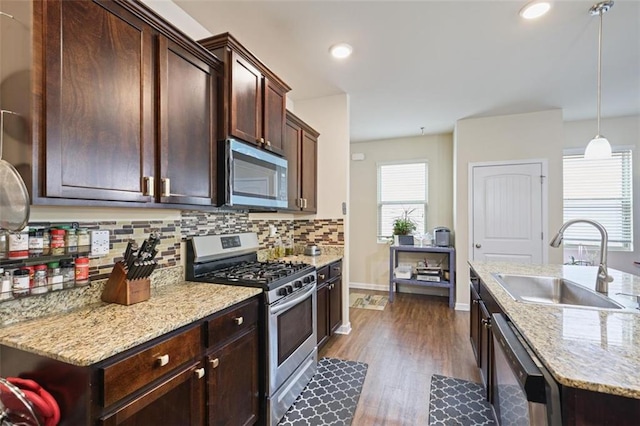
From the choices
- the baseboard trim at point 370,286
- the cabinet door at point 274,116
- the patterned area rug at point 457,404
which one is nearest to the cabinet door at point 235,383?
the patterned area rug at point 457,404

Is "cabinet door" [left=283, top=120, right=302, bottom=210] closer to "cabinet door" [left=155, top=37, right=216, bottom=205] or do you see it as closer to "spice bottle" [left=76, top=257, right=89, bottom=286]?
"cabinet door" [left=155, top=37, right=216, bottom=205]

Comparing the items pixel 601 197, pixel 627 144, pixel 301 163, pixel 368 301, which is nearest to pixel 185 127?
pixel 301 163

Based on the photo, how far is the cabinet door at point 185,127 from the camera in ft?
4.89

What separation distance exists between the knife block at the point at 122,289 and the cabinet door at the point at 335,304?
178cm

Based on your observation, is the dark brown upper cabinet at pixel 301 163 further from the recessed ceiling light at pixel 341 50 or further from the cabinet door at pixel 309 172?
the recessed ceiling light at pixel 341 50

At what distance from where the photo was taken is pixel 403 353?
2781 millimetres

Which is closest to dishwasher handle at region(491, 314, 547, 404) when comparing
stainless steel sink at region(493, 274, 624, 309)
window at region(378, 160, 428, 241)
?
stainless steel sink at region(493, 274, 624, 309)

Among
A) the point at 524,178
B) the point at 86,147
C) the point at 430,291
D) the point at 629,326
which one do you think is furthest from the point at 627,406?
the point at 430,291

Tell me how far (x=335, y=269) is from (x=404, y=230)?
209cm

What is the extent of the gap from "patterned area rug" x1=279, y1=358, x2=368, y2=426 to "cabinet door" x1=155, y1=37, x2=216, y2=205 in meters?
1.48

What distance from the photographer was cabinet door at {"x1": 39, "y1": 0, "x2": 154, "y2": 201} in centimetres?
106

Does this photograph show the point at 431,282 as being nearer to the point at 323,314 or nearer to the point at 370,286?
the point at 370,286

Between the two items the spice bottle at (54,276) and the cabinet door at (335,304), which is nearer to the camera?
the spice bottle at (54,276)

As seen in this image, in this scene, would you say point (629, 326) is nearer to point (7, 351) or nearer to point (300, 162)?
point (7, 351)
